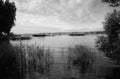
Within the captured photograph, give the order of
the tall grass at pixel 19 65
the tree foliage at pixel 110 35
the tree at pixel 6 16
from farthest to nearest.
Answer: the tree at pixel 6 16 → the tree foliage at pixel 110 35 → the tall grass at pixel 19 65

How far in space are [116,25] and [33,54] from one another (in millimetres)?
12698

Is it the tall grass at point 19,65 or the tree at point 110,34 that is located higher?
the tree at point 110,34

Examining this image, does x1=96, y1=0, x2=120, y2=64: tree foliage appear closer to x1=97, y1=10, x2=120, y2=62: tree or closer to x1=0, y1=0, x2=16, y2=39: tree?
x1=97, y1=10, x2=120, y2=62: tree

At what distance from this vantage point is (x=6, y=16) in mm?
31938

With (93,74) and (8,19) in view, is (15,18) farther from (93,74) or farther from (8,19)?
(93,74)

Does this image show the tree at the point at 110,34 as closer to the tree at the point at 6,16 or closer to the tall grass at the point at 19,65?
the tall grass at the point at 19,65

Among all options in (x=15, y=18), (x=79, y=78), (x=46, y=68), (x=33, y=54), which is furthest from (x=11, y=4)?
(x=79, y=78)

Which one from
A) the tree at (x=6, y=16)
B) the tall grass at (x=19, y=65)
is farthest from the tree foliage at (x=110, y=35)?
the tree at (x=6, y=16)

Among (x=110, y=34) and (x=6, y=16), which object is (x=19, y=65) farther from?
(x=6, y=16)

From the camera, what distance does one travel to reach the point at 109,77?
35.1 ft

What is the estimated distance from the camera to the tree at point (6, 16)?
102 ft

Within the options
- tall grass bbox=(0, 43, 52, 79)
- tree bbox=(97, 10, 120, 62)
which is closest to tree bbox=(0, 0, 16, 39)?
tall grass bbox=(0, 43, 52, 79)

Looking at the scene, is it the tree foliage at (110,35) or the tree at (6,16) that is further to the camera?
the tree at (6,16)

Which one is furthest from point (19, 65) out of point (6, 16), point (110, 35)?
point (6, 16)
